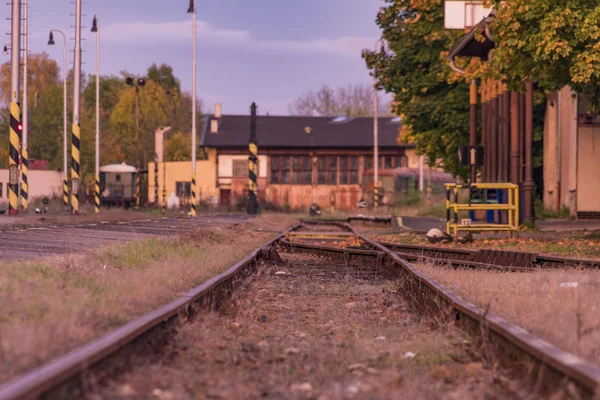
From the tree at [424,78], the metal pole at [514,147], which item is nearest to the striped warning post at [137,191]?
the tree at [424,78]

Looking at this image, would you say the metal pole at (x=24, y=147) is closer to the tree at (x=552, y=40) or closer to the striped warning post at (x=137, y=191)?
the striped warning post at (x=137, y=191)

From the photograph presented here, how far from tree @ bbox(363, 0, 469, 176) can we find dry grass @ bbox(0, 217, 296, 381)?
24148 millimetres

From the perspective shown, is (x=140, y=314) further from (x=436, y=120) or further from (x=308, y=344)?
(x=436, y=120)

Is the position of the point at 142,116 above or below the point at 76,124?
above

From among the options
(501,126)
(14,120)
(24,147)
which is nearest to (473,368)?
(14,120)

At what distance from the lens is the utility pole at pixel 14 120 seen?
25.8m

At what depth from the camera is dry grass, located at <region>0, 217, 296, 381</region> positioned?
5234 mm

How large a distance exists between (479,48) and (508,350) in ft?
86.7

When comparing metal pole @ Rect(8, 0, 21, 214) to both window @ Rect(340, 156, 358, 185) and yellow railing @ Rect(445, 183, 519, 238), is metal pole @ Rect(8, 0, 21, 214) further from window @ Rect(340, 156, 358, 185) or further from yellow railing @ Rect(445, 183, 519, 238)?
window @ Rect(340, 156, 358, 185)

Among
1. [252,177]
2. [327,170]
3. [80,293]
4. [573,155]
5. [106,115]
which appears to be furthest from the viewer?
[106,115]

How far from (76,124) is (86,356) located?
1071 inches

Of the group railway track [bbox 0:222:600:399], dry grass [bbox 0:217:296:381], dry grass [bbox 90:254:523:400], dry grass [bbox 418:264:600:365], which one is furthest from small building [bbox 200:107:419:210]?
dry grass [bbox 90:254:523:400]

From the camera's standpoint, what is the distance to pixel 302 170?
7244 centimetres

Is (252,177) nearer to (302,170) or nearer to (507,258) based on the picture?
(302,170)
